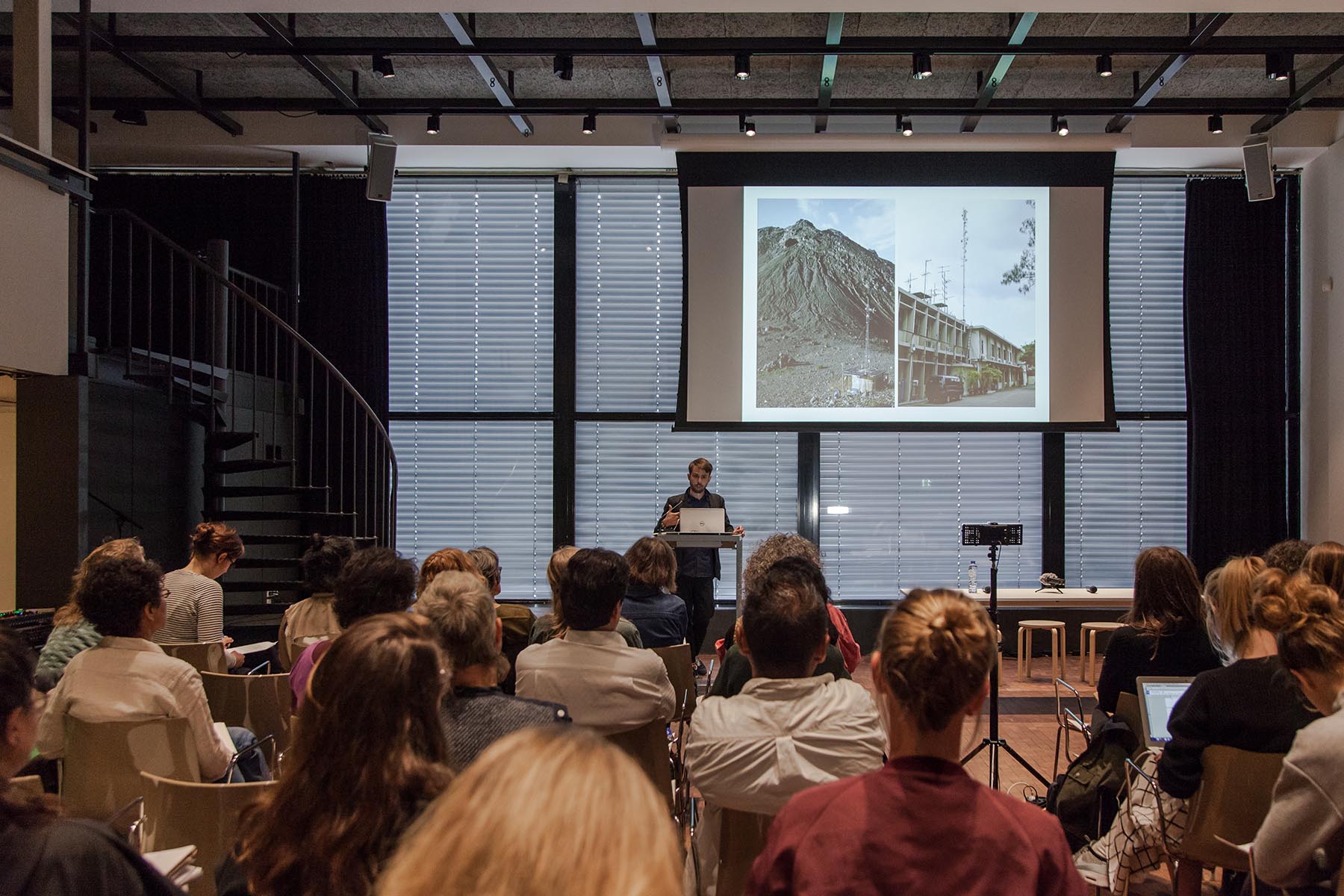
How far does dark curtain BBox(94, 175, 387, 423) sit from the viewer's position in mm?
8211

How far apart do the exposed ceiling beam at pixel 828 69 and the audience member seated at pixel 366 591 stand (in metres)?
4.71

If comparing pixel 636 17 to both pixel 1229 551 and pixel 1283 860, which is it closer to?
pixel 1283 860

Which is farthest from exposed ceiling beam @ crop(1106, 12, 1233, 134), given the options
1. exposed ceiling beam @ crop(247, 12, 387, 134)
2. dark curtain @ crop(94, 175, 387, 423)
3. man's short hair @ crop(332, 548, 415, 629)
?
dark curtain @ crop(94, 175, 387, 423)

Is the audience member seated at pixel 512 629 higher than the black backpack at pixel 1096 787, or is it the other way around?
the audience member seated at pixel 512 629

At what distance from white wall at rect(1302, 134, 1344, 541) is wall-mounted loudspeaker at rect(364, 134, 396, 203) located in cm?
744

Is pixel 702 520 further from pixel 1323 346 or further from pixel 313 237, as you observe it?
pixel 1323 346

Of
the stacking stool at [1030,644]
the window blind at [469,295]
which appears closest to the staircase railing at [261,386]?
the window blind at [469,295]

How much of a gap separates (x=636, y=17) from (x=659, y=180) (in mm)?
2420

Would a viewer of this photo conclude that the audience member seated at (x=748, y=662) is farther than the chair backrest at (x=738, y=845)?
Yes

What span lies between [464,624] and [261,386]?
6385 millimetres

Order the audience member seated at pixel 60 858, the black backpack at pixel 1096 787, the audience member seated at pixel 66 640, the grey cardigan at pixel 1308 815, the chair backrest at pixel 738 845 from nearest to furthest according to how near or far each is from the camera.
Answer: the audience member seated at pixel 60 858
the grey cardigan at pixel 1308 815
the chair backrest at pixel 738 845
the black backpack at pixel 1096 787
the audience member seated at pixel 66 640

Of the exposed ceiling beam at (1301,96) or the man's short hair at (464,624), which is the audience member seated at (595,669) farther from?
the exposed ceiling beam at (1301,96)

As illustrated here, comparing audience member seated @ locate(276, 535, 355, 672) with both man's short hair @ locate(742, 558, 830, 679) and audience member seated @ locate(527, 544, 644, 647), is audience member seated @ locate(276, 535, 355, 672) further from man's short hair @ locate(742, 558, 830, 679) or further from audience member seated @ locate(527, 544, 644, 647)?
man's short hair @ locate(742, 558, 830, 679)

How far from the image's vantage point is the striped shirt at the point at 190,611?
4223 millimetres
